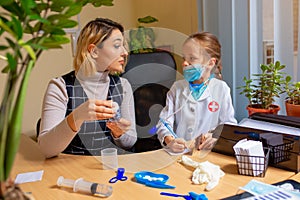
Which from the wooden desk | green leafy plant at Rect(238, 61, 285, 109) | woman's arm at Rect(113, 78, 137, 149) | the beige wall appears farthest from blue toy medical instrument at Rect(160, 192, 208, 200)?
the beige wall

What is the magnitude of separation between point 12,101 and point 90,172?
0.63 m

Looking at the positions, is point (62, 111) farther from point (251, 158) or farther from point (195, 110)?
point (251, 158)

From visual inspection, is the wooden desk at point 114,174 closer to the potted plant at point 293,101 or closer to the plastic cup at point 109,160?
the plastic cup at point 109,160

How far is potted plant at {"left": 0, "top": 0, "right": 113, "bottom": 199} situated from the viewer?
0.48 m

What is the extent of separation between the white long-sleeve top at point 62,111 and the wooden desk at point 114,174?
70 mm

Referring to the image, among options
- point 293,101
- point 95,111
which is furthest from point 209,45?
point 95,111

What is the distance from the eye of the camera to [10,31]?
500 mm

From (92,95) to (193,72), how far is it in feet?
1.37

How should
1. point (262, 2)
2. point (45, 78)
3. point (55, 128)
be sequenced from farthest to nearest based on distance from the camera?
point (45, 78), point (262, 2), point (55, 128)

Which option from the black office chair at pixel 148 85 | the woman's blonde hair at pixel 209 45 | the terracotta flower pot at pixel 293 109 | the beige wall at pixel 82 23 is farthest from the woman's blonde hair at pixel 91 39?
the beige wall at pixel 82 23

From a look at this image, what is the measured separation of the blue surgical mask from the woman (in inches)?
9.8

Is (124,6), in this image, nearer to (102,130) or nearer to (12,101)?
(102,130)

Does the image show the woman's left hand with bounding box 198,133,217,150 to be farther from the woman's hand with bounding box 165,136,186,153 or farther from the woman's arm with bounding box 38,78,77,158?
the woman's arm with bounding box 38,78,77,158

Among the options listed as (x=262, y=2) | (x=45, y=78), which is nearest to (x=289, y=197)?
(x=262, y=2)
